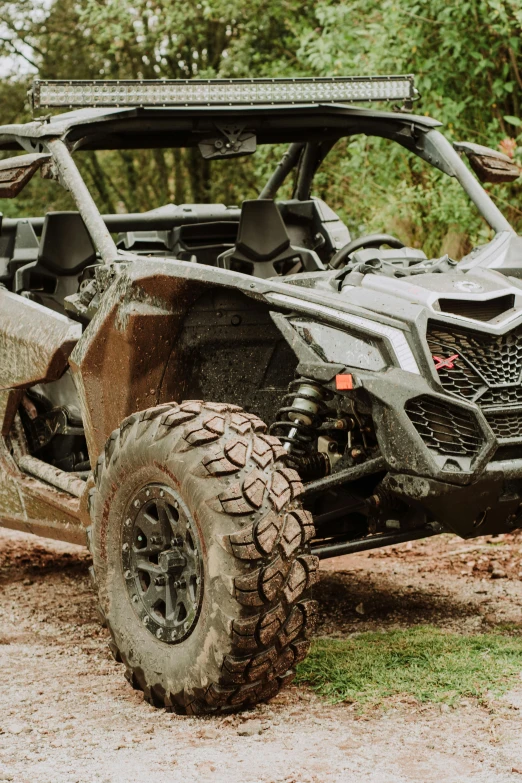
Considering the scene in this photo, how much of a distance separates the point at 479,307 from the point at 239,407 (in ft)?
2.80

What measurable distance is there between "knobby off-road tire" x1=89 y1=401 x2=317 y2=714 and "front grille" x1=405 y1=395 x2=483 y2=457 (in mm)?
420

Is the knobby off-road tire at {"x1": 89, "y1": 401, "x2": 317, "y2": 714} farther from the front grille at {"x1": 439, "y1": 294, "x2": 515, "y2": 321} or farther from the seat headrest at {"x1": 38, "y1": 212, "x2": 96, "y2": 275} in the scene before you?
the seat headrest at {"x1": 38, "y1": 212, "x2": 96, "y2": 275}

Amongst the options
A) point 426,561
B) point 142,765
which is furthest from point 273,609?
point 426,561

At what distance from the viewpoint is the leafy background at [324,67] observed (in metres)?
9.00

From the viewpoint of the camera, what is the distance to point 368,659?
4148 mm

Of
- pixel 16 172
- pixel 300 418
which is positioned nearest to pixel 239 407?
pixel 300 418

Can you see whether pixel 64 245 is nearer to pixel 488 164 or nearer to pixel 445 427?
pixel 488 164

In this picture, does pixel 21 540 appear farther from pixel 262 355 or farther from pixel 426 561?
pixel 262 355

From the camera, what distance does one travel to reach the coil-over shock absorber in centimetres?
388

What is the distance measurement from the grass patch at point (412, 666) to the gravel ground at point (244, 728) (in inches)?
3.5

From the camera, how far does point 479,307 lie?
3963 mm

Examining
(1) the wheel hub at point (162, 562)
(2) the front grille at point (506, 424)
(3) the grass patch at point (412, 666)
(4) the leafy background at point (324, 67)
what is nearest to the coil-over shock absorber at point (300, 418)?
(1) the wheel hub at point (162, 562)

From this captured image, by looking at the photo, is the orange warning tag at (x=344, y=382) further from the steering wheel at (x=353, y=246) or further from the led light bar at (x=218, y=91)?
the steering wheel at (x=353, y=246)

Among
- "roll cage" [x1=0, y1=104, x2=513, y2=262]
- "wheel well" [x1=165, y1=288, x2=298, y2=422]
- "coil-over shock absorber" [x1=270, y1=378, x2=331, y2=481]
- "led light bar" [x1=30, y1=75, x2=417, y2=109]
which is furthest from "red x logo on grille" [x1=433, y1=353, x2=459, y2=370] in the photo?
"led light bar" [x1=30, y1=75, x2=417, y2=109]
